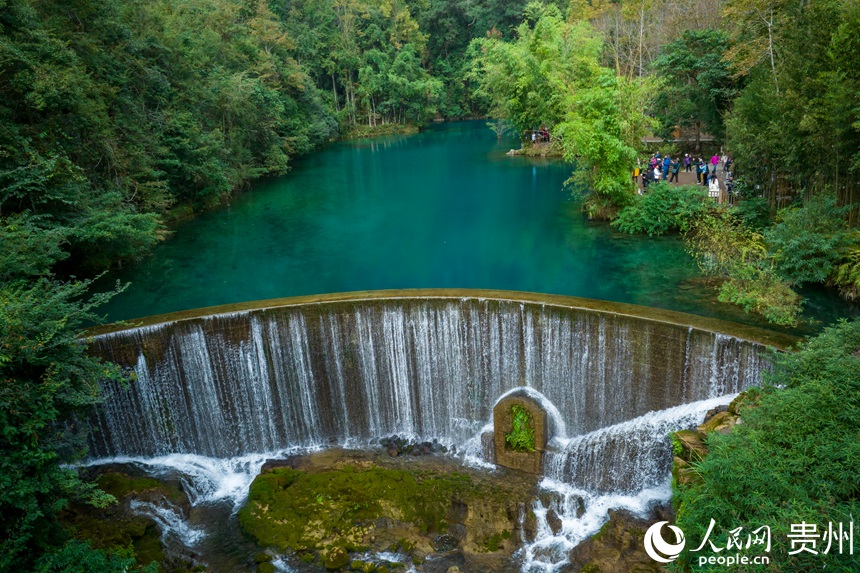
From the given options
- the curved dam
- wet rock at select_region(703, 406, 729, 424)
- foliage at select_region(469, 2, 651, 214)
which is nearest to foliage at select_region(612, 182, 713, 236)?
foliage at select_region(469, 2, 651, 214)

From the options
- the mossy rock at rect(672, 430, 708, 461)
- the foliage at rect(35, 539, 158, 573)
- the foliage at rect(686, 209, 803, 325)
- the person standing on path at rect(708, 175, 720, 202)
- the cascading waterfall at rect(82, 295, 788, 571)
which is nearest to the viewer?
the foliage at rect(35, 539, 158, 573)

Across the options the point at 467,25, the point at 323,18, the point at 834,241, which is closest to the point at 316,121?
the point at 323,18

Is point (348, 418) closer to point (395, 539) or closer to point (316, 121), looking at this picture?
point (395, 539)

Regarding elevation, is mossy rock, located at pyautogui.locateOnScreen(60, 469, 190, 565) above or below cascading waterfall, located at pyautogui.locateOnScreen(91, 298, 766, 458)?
below

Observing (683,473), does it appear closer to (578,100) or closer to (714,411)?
(714,411)

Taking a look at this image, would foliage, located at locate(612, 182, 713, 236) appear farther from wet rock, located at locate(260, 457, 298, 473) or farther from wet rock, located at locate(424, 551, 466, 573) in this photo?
wet rock, located at locate(260, 457, 298, 473)

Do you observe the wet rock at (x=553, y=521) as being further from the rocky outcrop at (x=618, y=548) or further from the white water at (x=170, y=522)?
the white water at (x=170, y=522)
